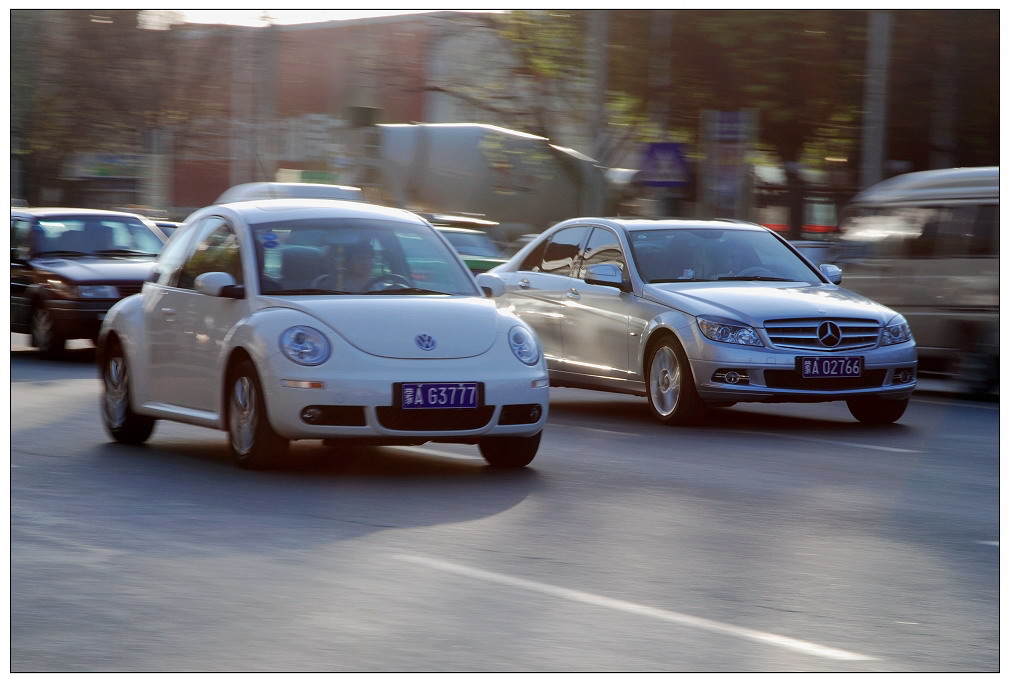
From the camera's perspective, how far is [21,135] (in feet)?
162

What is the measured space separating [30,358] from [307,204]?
937cm

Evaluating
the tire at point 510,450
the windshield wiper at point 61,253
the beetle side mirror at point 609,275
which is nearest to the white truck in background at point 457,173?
the windshield wiper at point 61,253

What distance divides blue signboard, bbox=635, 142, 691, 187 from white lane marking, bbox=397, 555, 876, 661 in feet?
47.4

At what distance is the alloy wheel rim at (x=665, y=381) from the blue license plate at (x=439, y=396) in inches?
139

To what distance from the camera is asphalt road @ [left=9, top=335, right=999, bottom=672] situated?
5195 millimetres

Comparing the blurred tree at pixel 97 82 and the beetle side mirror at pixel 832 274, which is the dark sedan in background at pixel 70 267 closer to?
the beetle side mirror at pixel 832 274

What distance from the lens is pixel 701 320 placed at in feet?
39.6

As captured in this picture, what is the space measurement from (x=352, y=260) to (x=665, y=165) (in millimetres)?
11446

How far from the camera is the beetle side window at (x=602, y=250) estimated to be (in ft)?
43.8

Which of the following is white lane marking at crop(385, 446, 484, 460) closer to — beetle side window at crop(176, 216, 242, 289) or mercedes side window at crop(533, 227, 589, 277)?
beetle side window at crop(176, 216, 242, 289)

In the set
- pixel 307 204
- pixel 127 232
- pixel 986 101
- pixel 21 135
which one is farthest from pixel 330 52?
pixel 307 204

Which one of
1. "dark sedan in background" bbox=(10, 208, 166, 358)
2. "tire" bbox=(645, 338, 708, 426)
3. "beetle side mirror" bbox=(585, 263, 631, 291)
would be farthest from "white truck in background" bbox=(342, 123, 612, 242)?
"tire" bbox=(645, 338, 708, 426)

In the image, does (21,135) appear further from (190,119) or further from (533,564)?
(533,564)

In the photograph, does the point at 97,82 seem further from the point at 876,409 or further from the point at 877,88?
the point at 876,409
